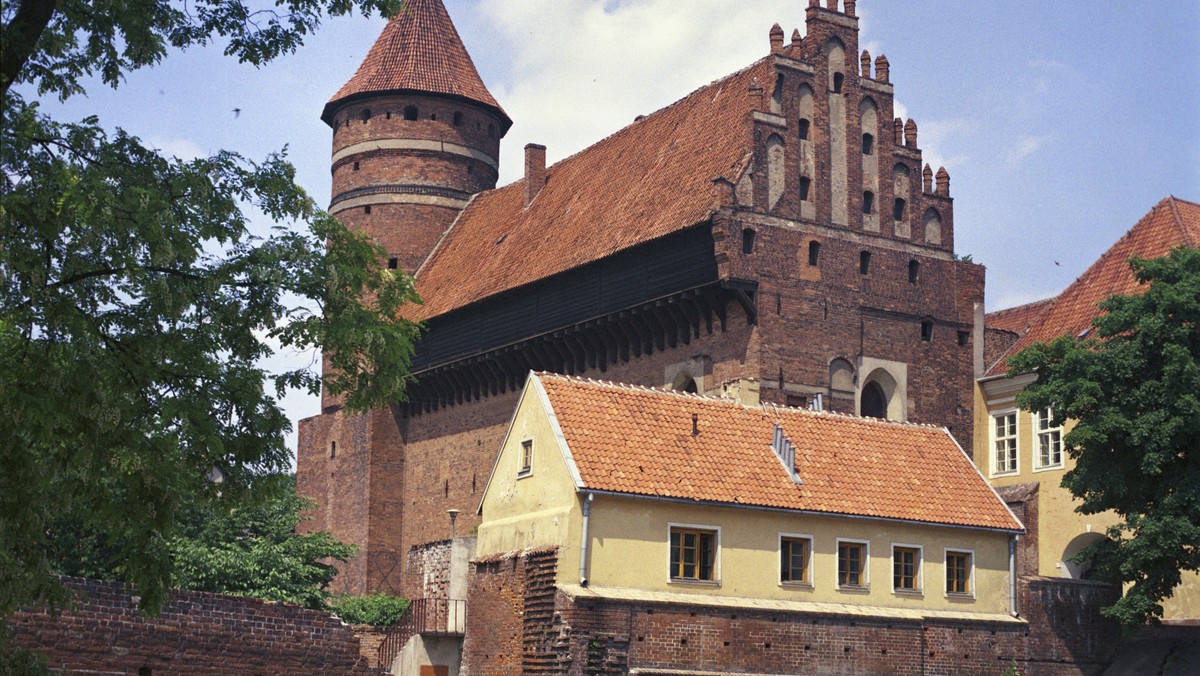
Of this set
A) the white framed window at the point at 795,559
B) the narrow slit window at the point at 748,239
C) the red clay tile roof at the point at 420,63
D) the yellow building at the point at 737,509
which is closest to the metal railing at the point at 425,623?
the yellow building at the point at 737,509

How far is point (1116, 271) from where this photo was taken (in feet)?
125

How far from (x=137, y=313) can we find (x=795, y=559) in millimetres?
15938

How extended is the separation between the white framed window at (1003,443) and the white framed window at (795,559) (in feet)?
36.9

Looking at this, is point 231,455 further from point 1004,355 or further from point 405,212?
point 405,212

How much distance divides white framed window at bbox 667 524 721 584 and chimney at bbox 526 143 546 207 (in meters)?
25.0

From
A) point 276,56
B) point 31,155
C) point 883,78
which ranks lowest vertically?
point 31,155

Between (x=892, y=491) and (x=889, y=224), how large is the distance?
1109cm

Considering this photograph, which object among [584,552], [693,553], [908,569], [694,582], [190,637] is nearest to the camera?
[190,637]

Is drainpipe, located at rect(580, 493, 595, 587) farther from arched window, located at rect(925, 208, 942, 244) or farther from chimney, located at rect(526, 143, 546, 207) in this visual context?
chimney, located at rect(526, 143, 546, 207)

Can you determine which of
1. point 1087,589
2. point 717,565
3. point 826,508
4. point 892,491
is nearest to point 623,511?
point 717,565

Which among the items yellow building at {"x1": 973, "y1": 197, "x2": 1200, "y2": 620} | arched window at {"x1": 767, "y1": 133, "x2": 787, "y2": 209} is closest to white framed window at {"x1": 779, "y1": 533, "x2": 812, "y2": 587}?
yellow building at {"x1": 973, "y1": 197, "x2": 1200, "y2": 620}

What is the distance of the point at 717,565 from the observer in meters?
26.8

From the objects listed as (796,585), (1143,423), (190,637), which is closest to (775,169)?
(1143,423)

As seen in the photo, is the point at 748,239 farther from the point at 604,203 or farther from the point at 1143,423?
the point at 1143,423
